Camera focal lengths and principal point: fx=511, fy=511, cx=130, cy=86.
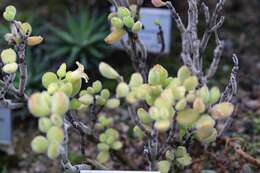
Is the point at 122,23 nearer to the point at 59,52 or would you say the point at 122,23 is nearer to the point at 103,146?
the point at 103,146

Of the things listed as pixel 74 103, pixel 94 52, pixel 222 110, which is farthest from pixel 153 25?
pixel 222 110

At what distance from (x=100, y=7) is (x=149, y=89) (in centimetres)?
137

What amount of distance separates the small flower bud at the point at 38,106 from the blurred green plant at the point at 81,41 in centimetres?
98

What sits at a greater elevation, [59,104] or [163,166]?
[59,104]

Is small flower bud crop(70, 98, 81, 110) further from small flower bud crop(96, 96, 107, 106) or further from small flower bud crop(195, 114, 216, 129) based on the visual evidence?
small flower bud crop(195, 114, 216, 129)

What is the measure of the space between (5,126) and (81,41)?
1.59 feet

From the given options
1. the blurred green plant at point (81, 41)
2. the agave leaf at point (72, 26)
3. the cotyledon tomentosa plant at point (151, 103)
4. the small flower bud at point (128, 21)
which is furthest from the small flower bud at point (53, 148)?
the agave leaf at point (72, 26)

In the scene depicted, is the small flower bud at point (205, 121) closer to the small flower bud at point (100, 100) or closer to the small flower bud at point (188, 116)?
the small flower bud at point (188, 116)

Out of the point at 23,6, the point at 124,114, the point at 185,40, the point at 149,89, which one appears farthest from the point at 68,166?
the point at 23,6

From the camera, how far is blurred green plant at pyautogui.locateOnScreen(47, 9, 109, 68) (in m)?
1.84

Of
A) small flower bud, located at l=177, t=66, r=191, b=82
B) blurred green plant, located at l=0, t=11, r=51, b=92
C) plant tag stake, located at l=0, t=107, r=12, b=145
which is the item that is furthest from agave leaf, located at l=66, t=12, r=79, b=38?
small flower bud, located at l=177, t=66, r=191, b=82

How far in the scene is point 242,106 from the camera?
5.62 ft

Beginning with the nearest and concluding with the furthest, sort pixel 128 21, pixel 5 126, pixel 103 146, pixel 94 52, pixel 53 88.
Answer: pixel 53 88 → pixel 128 21 → pixel 103 146 → pixel 5 126 → pixel 94 52

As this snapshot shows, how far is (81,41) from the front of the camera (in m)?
1.87
